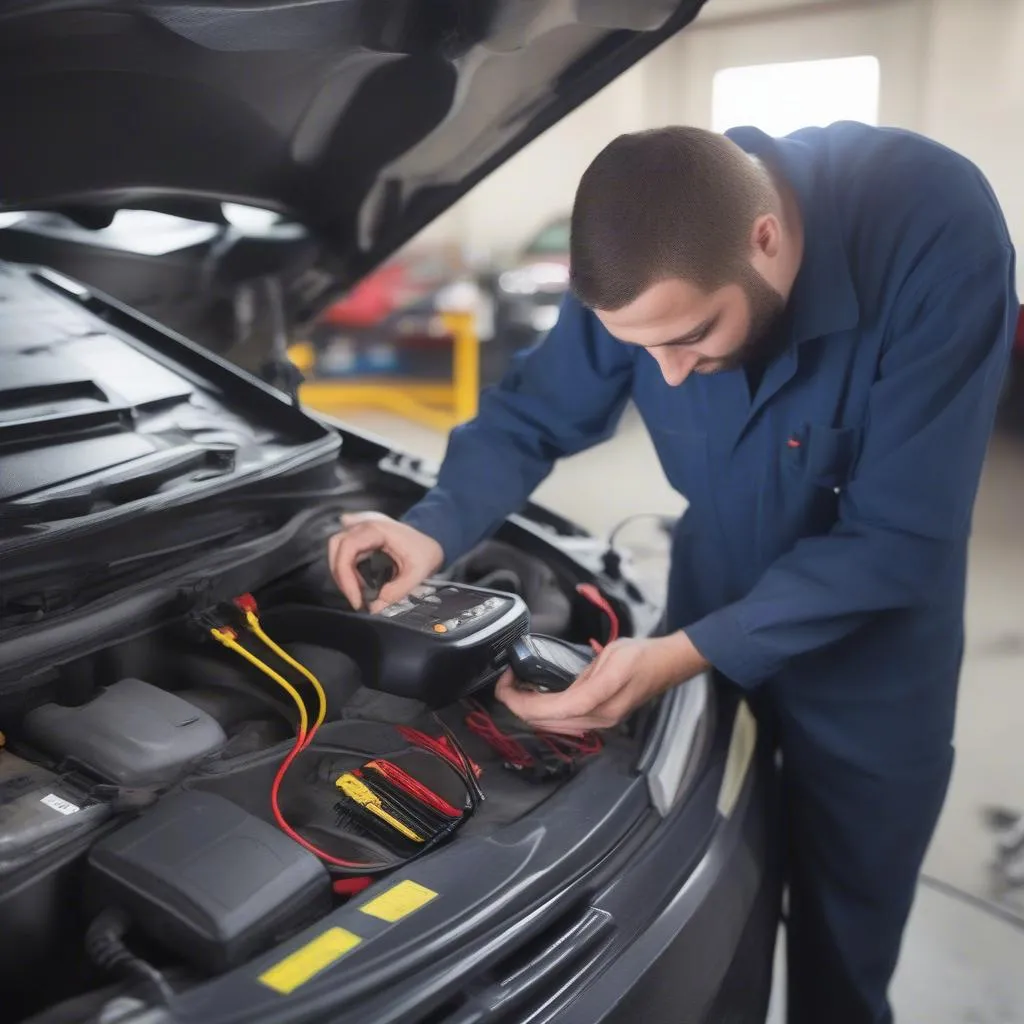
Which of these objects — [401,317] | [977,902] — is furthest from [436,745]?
[401,317]

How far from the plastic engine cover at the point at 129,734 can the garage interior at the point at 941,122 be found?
700mm

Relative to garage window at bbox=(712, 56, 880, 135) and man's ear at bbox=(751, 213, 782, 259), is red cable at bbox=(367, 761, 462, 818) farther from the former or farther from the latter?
garage window at bbox=(712, 56, 880, 135)

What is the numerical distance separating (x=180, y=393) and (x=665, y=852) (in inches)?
32.5

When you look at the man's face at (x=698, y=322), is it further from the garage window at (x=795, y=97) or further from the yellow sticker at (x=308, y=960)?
the yellow sticker at (x=308, y=960)

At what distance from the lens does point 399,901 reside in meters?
0.76

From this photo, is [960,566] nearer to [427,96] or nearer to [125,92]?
[427,96]

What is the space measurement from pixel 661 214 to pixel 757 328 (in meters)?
0.21

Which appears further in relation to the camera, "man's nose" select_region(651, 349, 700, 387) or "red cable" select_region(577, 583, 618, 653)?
"red cable" select_region(577, 583, 618, 653)

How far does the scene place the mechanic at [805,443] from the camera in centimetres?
94

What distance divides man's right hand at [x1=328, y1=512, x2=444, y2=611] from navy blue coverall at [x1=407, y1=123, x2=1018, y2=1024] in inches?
1.5

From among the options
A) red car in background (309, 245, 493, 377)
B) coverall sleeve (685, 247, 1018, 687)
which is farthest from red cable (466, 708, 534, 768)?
red car in background (309, 245, 493, 377)

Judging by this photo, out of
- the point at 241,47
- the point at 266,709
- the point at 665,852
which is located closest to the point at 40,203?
the point at 241,47

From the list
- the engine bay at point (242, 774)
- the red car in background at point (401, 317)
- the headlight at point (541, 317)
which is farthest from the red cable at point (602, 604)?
the red car in background at point (401, 317)

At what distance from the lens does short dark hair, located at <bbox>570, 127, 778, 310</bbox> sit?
0.88m
